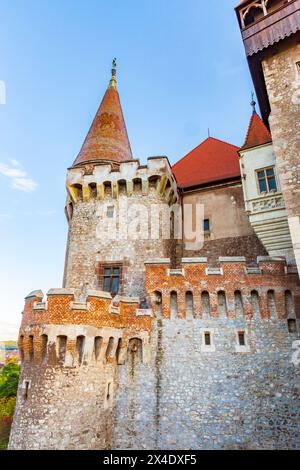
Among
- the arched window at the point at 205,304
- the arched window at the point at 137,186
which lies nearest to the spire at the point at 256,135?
the arched window at the point at 137,186

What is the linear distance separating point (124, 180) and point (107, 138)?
3.65 meters

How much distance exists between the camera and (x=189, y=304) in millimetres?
10789

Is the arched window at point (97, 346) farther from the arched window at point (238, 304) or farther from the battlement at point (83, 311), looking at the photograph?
the arched window at point (238, 304)

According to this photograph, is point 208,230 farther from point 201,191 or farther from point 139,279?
point 139,279

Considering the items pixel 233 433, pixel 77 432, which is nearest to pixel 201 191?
pixel 233 433

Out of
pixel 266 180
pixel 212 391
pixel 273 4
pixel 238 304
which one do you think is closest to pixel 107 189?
→ pixel 266 180

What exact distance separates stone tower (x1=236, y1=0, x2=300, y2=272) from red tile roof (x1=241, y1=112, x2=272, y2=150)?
99cm

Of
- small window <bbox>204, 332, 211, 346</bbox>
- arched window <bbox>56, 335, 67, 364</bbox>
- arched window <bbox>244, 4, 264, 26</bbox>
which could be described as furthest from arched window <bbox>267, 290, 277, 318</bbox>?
arched window <bbox>244, 4, 264, 26</bbox>

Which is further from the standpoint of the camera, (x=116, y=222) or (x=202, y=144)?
(x=202, y=144)

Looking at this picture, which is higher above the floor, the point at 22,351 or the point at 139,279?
the point at 139,279

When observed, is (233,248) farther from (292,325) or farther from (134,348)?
(134,348)

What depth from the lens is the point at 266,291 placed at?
409 inches

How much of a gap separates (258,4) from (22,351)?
54.2ft

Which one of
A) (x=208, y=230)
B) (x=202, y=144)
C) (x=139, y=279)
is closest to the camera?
(x=139, y=279)
